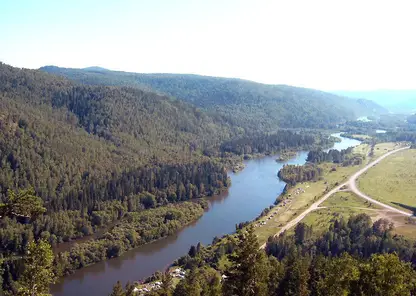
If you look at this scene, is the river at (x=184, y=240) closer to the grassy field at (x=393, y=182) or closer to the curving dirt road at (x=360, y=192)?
the curving dirt road at (x=360, y=192)

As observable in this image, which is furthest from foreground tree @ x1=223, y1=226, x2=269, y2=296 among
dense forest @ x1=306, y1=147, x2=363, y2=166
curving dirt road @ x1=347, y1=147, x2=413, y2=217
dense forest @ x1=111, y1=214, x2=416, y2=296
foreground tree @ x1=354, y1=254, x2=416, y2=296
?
dense forest @ x1=306, y1=147, x2=363, y2=166

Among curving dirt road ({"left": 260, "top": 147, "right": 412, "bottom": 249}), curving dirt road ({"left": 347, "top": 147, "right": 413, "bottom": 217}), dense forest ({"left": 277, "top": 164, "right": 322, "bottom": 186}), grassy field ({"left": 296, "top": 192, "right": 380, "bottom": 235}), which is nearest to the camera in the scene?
curving dirt road ({"left": 260, "top": 147, "right": 412, "bottom": 249})

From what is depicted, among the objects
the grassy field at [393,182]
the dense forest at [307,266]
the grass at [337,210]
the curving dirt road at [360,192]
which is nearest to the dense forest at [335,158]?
the curving dirt road at [360,192]

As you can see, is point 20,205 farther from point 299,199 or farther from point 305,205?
point 299,199

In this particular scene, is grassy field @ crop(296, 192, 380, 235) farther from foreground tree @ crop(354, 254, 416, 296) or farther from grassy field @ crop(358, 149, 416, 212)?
foreground tree @ crop(354, 254, 416, 296)

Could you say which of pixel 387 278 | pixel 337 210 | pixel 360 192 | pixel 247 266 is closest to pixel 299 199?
pixel 337 210

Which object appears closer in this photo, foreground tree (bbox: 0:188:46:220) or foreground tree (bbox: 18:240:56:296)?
foreground tree (bbox: 0:188:46:220)

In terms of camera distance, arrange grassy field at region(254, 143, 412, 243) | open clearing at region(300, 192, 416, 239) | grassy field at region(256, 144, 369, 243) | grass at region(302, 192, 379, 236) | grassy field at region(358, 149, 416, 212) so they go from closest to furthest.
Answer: open clearing at region(300, 192, 416, 239), grassy field at region(256, 144, 369, 243), grassy field at region(254, 143, 412, 243), grass at region(302, 192, 379, 236), grassy field at region(358, 149, 416, 212)

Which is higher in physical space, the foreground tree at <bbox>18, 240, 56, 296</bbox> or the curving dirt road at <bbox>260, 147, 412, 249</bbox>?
the foreground tree at <bbox>18, 240, 56, 296</bbox>

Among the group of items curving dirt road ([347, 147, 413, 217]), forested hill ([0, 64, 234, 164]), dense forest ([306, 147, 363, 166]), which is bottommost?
curving dirt road ([347, 147, 413, 217])
